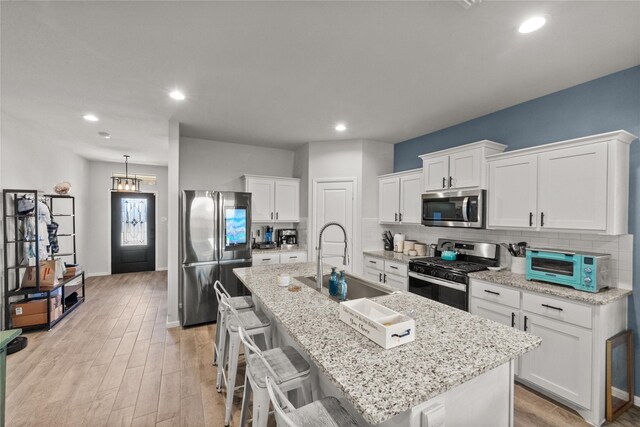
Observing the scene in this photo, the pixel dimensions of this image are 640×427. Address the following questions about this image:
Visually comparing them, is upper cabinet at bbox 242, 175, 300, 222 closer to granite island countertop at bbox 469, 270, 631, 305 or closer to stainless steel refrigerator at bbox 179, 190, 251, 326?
stainless steel refrigerator at bbox 179, 190, 251, 326

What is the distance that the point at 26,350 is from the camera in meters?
3.05

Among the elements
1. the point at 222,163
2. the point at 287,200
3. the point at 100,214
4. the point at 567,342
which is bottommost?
the point at 567,342

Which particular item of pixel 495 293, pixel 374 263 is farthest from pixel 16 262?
pixel 495 293

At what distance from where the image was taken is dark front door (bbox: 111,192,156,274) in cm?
664

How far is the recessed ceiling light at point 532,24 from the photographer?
1707 millimetres

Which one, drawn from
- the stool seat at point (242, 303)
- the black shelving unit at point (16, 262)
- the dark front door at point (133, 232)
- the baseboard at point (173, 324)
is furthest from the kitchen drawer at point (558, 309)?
the dark front door at point (133, 232)

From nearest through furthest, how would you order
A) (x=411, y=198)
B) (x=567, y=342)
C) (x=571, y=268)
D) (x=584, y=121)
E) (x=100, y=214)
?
1. (x=567, y=342)
2. (x=571, y=268)
3. (x=584, y=121)
4. (x=411, y=198)
5. (x=100, y=214)

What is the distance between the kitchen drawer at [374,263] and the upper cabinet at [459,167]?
3.95 feet

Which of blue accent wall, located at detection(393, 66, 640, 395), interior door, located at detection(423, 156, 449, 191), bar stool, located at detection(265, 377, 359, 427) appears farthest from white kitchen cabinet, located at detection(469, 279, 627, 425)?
bar stool, located at detection(265, 377, 359, 427)

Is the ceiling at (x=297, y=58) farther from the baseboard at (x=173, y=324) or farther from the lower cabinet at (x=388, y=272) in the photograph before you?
the baseboard at (x=173, y=324)

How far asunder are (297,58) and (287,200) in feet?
9.31

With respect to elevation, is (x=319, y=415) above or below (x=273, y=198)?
below

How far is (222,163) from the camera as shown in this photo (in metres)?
4.67

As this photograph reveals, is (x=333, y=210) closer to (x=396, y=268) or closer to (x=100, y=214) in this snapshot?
(x=396, y=268)
